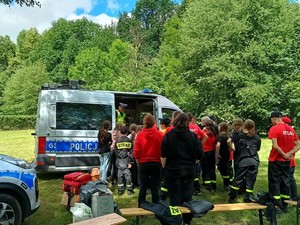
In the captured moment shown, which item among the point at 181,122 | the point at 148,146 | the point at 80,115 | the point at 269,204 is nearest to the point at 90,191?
the point at 148,146

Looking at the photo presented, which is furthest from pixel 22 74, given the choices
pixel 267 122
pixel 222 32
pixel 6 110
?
pixel 267 122

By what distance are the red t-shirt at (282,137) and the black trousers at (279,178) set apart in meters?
0.12

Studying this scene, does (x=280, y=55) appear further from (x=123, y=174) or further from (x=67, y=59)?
(x=67, y=59)

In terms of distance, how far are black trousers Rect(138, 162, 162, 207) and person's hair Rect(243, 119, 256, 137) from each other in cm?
210

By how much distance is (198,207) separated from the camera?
16.6 ft

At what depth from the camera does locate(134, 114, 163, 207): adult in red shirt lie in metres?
5.98

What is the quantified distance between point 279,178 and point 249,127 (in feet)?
3.71

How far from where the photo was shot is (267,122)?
27.2m

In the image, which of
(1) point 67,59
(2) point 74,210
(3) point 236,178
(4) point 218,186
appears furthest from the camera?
(1) point 67,59

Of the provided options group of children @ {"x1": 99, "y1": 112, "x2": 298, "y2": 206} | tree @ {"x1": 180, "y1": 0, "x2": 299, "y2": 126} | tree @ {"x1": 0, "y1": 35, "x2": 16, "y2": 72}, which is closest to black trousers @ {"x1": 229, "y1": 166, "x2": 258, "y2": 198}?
group of children @ {"x1": 99, "y1": 112, "x2": 298, "y2": 206}

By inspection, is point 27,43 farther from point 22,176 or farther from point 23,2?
point 22,176

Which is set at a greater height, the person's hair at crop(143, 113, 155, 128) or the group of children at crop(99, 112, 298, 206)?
the person's hair at crop(143, 113, 155, 128)

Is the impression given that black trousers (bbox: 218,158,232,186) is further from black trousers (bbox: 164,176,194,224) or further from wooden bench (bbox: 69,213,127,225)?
wooden bench (bbox: 69,213,127,225)

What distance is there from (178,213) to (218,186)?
4.48 metres
